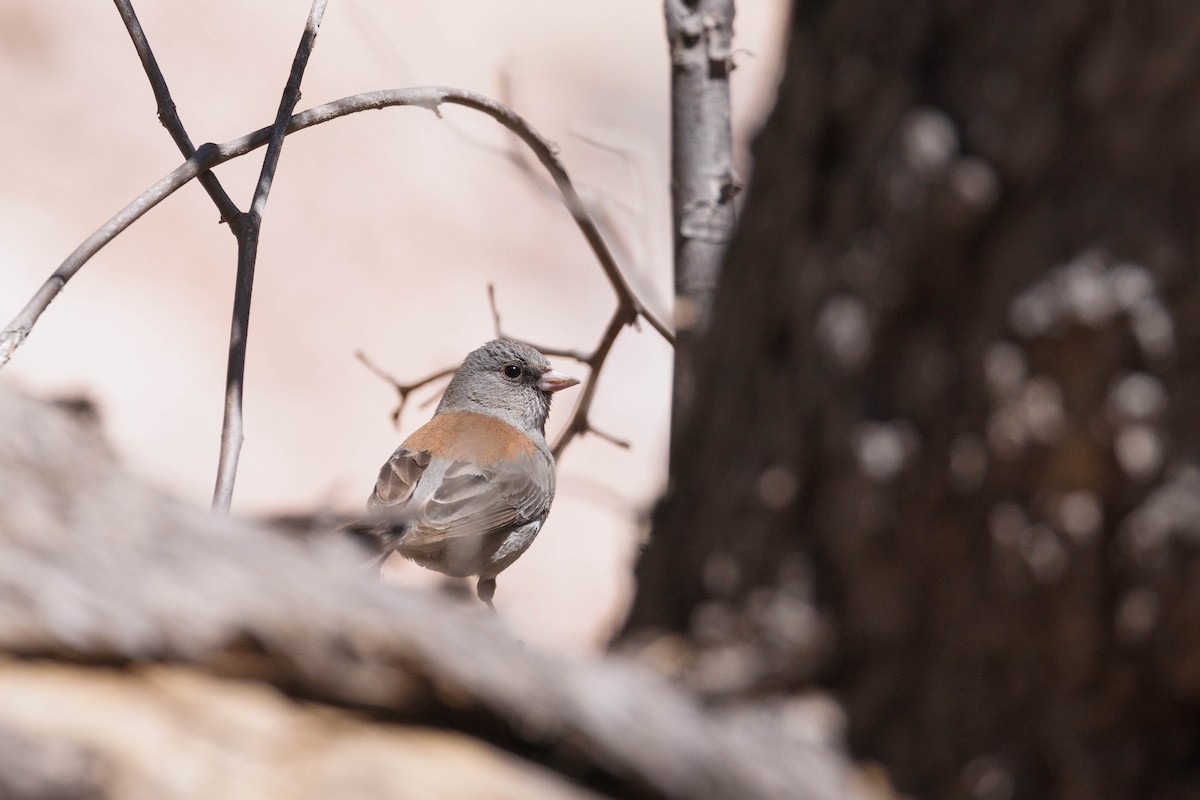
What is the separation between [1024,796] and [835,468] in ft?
1.02

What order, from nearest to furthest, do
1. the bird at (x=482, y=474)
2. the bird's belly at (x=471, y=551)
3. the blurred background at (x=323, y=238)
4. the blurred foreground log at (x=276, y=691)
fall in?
1. the blurred foreground log at (x=276, y=691)
2. the bird's belly at (x=471, y=551)
3. the bird at (x=482, y=474)
4. the blurred background at (x=323, y=238)

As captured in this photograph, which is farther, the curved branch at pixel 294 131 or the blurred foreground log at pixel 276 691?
the curved branch at pixel 294 131

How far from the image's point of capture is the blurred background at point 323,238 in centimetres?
1066

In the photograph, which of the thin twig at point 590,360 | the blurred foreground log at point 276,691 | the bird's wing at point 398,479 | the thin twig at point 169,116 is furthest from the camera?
the bird's wing at point 398,479

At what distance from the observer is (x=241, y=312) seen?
2023mm

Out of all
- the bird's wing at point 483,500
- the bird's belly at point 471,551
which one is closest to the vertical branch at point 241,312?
the bird's belly at point 471,551

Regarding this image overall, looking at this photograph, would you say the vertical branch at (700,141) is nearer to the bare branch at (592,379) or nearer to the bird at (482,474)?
the bare branch at (592,379)

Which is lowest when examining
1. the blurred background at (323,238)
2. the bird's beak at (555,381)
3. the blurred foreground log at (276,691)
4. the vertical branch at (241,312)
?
the blurred foreground log at (276,691)

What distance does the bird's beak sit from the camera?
16.2 feet

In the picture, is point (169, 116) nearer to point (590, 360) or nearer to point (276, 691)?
point (590, 360)

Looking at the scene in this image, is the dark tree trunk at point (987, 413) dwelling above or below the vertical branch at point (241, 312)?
below

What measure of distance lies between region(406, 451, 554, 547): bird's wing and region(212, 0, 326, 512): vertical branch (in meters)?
1.79

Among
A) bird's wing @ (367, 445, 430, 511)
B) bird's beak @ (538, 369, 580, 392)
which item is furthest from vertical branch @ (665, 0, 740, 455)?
bird's beak @ (538, 369, 580, 392)

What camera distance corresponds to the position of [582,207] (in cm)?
262
